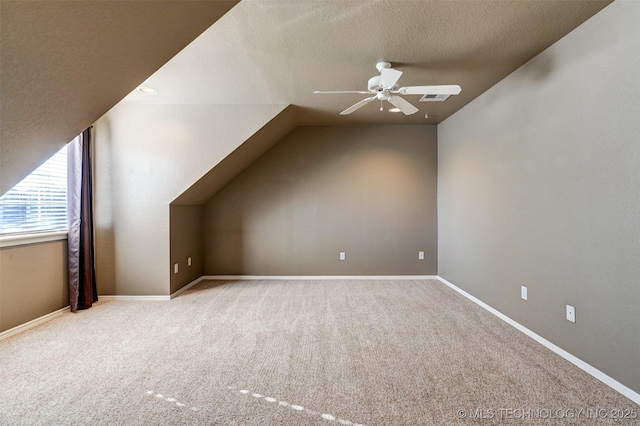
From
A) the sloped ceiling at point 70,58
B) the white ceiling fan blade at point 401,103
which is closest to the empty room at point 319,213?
the sloped ceiling at point 70,58

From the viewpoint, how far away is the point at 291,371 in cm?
203

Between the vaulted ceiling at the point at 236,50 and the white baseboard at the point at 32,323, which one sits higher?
the vaulted ceiling at the point at 236,50

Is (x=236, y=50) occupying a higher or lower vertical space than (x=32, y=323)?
higher

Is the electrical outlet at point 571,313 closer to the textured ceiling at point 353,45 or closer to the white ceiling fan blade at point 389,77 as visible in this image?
the textured ceiling at point 353,45

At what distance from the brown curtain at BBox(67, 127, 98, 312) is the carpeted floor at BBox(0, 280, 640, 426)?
0.24 m

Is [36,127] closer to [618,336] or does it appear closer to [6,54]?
[6,54]

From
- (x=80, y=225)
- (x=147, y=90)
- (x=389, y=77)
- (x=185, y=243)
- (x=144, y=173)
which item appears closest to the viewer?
(x=389, y=77)

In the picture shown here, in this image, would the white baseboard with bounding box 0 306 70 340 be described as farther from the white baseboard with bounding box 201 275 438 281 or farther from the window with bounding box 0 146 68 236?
the white baseboard with bounding box 201 275 438 281

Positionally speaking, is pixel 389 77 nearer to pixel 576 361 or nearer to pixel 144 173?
pixel 576 361

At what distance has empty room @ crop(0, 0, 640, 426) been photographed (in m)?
1.62

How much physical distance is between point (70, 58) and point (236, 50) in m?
1.25

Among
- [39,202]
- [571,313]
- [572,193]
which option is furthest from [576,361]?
[39,202]

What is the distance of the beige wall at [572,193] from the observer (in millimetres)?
1765

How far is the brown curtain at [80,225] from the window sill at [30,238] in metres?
0.10
